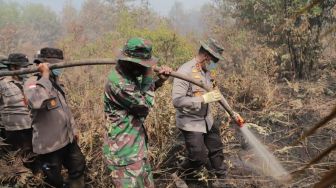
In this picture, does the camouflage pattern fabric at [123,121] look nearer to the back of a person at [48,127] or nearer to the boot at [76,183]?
the back of a person at [48,127]

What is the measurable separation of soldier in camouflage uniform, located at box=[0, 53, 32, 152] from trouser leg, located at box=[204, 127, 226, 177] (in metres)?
2.32

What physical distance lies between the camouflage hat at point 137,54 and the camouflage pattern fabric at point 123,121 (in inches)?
6.4

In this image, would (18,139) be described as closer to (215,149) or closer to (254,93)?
(215,149)

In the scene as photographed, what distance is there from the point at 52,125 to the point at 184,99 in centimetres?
140

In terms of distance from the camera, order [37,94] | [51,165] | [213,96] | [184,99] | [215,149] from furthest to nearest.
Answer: [215,149] → [184,99] → [51,165] → [213,96] → [37,94]

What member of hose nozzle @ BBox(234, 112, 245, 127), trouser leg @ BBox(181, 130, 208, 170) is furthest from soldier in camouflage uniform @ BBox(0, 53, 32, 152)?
hose nozzle @ BBox(234, 112, 245, 127)

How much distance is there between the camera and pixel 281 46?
10336 mm

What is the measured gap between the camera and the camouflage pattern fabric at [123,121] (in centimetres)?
318

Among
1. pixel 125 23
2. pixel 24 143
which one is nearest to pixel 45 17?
pixel 125 23

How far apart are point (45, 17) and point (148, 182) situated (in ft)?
255

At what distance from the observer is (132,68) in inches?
129

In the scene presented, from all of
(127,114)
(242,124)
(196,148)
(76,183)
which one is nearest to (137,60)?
(127,114)

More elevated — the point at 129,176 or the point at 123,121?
the point at 123,121

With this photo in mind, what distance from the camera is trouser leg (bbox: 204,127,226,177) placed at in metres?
4.58
